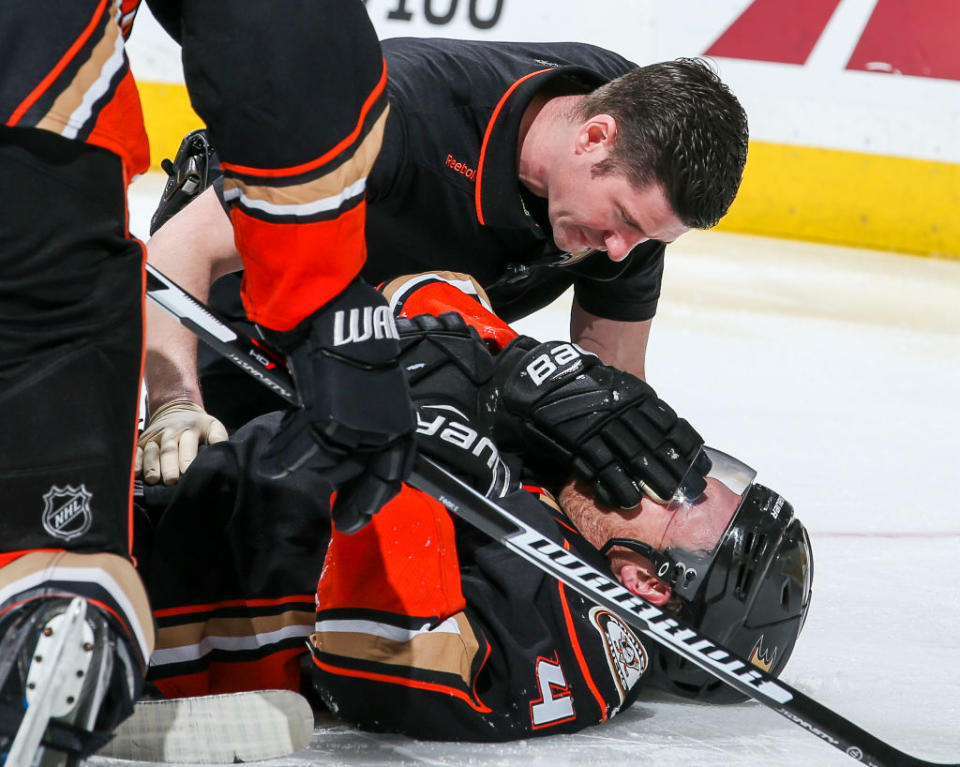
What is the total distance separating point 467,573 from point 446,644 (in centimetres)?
14

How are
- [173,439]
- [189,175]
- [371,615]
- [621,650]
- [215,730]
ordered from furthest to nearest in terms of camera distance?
[189,175], [173,439], [621,650], [371,615], [215,730]

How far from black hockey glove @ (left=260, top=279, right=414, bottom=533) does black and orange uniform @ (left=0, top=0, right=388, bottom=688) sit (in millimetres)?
56

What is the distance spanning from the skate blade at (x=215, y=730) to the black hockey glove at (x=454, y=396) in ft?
1.03

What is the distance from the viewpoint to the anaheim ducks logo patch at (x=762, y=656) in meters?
1.56

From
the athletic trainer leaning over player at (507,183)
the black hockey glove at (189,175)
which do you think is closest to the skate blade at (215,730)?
the athletic trainer leaning over player at (507,183)

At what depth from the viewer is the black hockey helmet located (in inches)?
61.3

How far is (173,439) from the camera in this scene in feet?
5.17

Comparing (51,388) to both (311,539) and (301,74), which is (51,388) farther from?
(311,539)

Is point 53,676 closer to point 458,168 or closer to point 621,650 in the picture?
point 621,650

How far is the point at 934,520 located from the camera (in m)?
2.36

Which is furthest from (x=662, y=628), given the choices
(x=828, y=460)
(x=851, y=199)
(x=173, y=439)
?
(x=851, y=199)

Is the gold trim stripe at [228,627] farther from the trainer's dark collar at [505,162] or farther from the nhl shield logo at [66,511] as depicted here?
the trainer's dark collar at [505,162]

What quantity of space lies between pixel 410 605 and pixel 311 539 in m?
0.15

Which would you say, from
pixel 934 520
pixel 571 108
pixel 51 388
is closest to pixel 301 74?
pixel 51 388
